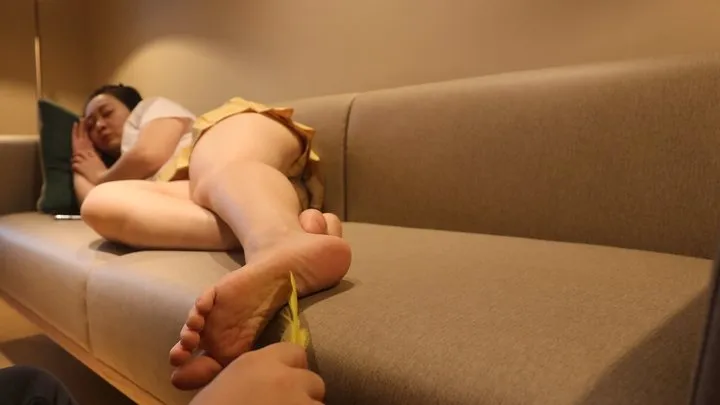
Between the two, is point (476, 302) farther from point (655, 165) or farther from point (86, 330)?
point (86, 330)

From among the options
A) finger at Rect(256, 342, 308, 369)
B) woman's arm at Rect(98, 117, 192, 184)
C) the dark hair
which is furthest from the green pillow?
finger at Rect(256, 342, 308, 369)

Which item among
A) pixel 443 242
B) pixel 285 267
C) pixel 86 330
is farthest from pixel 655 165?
pixel 86 330

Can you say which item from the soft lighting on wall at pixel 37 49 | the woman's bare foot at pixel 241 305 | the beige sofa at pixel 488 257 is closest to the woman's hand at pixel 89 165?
the beige sofa at pixel 488 257

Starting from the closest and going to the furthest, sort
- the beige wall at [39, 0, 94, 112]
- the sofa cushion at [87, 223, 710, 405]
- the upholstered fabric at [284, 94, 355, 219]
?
the sofa cushion at [87, 223, 710, 405] < the upholstered fabric at [284, 94, 355, 219] < the beige wall at [39, 0, 94, 112]

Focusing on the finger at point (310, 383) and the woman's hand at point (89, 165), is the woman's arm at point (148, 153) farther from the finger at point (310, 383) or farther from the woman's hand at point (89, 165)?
the finger at point (310, 383)

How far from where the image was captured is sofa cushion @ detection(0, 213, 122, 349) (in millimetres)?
1117

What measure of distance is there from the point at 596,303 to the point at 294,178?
87 centimetres

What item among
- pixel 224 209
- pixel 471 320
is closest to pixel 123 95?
pixel 224 209

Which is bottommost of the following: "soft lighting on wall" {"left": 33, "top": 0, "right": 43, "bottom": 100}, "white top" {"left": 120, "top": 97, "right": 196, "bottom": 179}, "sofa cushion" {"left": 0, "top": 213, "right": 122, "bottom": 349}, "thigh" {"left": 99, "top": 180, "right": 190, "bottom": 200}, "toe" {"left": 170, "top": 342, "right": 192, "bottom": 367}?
"sofa cushion" {"left": 0, "top": 213, "right": 122, "bottom": 349}

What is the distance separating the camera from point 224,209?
944mm

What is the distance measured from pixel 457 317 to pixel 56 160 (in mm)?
1762

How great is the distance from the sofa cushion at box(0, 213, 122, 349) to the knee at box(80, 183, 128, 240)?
5 centimetres

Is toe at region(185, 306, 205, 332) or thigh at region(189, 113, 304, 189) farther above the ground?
thigh at region(189, 113, 304, 189)

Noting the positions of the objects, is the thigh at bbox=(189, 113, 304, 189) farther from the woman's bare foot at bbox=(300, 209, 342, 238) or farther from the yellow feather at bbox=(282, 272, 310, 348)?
the yellow feather at bbox=(282, 272, 310, 348)
